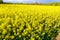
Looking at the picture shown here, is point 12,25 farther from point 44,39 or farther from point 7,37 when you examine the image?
point 44,39

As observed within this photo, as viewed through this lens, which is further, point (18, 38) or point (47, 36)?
point (47, 36)

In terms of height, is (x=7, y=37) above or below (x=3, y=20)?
below

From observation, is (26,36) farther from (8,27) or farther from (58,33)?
(58,33)

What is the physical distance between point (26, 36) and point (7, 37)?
92 cm

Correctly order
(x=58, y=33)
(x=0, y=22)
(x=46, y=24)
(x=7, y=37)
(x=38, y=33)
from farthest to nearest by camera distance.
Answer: (x=58, y=33) → (x=46, y=24) → (x=38, y=33) → (x=0, y=22) → (x=7, y=37)

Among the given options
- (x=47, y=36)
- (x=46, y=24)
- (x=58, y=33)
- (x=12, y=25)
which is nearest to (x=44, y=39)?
(x=47, y=36)

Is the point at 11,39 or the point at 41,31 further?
the point at 41,31

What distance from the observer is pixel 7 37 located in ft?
24.3

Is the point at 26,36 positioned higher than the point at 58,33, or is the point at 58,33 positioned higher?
the point at 58,33

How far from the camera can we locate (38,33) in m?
8.78

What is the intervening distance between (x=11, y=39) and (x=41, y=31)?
173 cm

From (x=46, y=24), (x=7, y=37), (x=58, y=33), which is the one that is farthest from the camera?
(x=58, y=33)

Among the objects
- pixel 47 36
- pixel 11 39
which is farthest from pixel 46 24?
pixel 11 39

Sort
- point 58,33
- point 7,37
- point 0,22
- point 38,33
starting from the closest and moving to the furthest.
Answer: point 7,37, point 0,22, point 38,33, point 58,33
